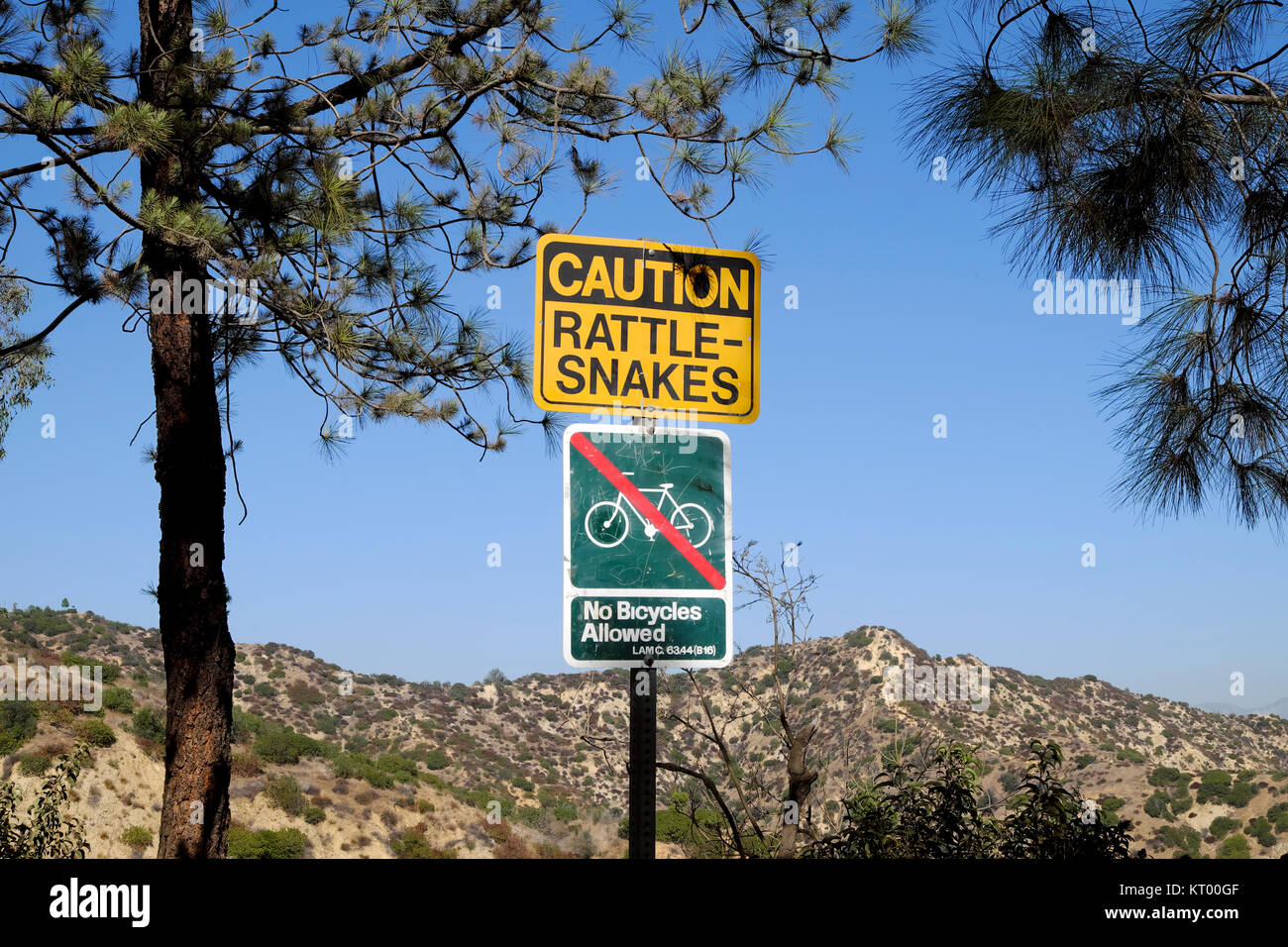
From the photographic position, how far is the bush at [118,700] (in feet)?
85.8

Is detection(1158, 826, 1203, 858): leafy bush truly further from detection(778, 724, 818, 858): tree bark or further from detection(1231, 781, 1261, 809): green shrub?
detection(778, 724, 818, 858): tree bark

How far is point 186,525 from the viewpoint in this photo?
5.86m

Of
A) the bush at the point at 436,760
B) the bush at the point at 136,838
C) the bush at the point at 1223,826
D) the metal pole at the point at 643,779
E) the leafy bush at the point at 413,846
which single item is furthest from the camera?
the bush at the point at 436,760

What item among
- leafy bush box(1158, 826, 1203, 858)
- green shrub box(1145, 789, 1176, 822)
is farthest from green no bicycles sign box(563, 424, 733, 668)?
green shrub box(1145, 789, 1176, 822)

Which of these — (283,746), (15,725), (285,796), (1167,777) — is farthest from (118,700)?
(1167,777)

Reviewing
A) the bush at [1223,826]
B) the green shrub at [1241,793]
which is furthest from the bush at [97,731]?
the green shrub at [1241,793]

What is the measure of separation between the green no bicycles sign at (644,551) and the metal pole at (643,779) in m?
0.14

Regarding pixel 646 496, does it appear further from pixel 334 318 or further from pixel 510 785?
pixel 510 785

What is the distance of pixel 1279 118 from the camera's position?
450cm

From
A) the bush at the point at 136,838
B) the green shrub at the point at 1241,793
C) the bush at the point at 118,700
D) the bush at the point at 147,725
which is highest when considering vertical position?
the bush at the point at 118,700

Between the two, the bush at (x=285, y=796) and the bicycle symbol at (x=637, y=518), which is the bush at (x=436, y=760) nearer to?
the bush at (x=285, y=796)

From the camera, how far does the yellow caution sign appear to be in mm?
2805
